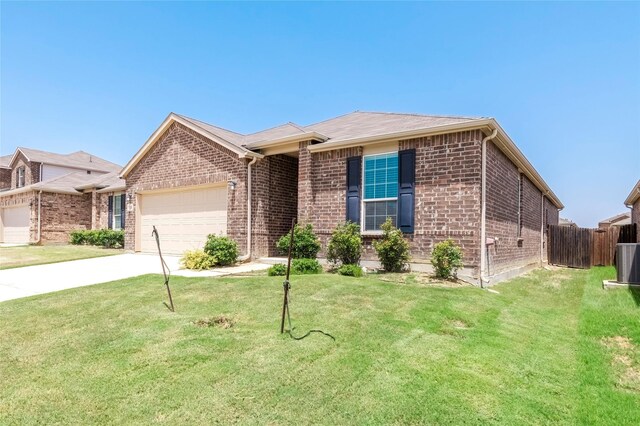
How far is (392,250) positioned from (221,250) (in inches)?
208

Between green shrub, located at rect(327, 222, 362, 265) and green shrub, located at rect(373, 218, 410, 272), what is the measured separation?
66cm

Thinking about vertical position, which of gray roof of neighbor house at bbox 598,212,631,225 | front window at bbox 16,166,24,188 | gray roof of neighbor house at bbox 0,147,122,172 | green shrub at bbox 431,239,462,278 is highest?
gray roof of neighbor house at bbox 0,147,122,172

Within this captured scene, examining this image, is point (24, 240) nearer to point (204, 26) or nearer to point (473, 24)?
point (204, 26)

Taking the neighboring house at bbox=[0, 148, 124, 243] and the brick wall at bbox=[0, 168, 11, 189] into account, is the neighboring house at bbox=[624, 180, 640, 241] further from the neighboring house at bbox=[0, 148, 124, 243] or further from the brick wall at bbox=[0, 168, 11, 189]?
the brick wall at bbox=[0, 168, 11, 189]

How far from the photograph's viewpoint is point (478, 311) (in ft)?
20.0

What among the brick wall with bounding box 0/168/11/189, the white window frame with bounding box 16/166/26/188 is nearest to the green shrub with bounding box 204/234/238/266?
the white window frame with bounding box 16/166/26/188

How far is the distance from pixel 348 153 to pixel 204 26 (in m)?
6.94

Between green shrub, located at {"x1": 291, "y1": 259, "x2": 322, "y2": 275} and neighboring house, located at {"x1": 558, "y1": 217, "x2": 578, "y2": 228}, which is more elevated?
neighboring house, located at {"x1": 558, "y1": 217, "x2": 578, "y2": 228}

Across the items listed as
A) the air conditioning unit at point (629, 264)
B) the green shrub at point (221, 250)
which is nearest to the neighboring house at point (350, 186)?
the green shrub at point (221, 250)

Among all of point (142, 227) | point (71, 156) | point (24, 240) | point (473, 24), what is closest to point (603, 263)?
point (473, 24)

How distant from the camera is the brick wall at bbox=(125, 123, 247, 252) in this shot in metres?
12.3

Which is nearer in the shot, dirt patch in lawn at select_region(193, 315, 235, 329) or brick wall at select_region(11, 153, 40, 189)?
dirt patch in lawn at select_region(193, 315, 235, 329)

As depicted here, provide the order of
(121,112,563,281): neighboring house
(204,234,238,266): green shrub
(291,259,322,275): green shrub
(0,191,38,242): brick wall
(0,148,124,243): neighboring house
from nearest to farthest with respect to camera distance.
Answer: (121,112,563,281): neighboring house
(291,259,322,275): green shrub
(204,234,238,266): green shrub
(0,191,38,242): brick wall
(0,148,124,243): neighboring house

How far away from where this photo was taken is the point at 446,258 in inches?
323
